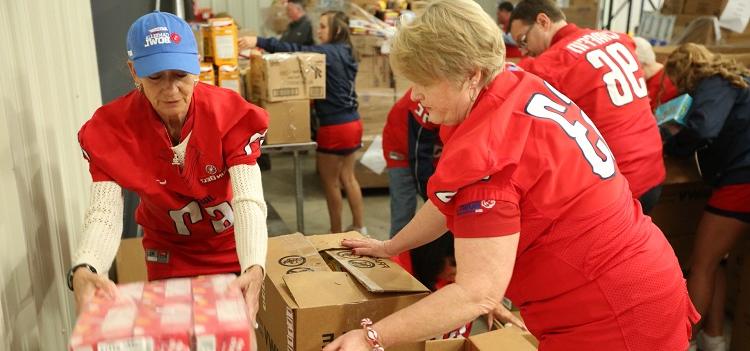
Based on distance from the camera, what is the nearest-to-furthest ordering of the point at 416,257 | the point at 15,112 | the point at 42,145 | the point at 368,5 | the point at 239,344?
the point at 239,344 → the point at 15,112 → the point at 42,145 → the point at 416,257 → the point at 368,5

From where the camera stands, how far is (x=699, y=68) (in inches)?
112

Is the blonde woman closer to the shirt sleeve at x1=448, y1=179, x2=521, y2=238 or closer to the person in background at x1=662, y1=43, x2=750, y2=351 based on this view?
the shirt sleeve at x1=448, y1=179, x2=521, y2=238

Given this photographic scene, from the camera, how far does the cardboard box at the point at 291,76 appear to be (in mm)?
3820

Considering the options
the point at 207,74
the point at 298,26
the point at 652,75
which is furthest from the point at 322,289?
the point at 298,26

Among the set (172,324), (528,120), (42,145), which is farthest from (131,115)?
(528,120)

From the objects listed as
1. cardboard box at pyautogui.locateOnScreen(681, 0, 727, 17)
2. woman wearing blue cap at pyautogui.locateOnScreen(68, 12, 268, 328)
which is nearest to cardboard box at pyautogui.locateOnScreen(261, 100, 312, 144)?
woman wearing blue cap at pyautogui.locateOnScreen(68, 12, 268, 328)

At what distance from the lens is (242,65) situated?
16.0 ft

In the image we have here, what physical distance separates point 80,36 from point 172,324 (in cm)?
172

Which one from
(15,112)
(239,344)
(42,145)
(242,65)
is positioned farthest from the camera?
(242,65)

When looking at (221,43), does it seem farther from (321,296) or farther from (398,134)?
(321,296)

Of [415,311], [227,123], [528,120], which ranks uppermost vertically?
[528,120]

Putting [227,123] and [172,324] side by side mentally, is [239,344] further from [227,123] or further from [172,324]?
[227,123]

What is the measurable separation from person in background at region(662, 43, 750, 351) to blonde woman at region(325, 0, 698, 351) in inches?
64.1

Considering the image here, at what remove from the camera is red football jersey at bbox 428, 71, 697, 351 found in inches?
47.3
